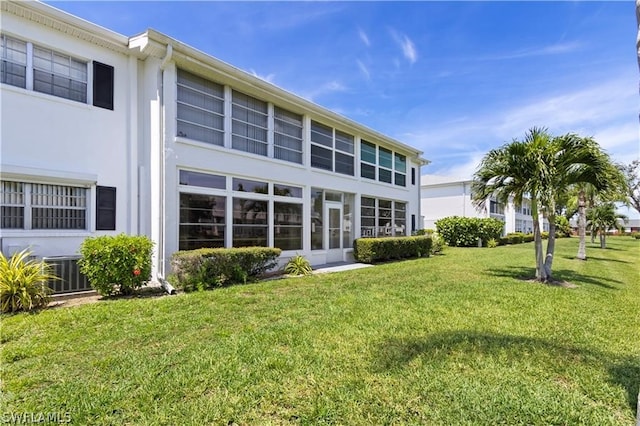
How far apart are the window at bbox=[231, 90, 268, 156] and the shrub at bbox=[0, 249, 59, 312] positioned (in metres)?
6.14

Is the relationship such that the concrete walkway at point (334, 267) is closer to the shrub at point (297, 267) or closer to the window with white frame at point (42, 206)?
the shrub at point (297, 267)

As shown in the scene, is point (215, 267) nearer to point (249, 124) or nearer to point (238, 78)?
point (249, 124)

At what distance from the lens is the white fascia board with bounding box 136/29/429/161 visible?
28.1 feet

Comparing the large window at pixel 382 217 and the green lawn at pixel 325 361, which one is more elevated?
the large window at pixel 382 217

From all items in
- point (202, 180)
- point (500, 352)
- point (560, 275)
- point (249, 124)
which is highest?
point (249, 124)

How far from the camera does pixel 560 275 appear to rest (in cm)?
1124

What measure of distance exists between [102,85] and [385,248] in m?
11.9

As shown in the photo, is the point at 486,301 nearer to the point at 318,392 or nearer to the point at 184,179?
the point at 318,392

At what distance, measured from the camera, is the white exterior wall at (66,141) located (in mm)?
7434

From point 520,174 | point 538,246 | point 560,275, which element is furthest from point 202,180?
point 560,275

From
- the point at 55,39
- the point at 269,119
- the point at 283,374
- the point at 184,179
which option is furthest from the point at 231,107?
the point at 283,374

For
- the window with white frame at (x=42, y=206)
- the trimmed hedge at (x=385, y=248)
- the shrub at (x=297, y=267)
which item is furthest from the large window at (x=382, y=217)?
the window with white frame at (x=42, y=206)

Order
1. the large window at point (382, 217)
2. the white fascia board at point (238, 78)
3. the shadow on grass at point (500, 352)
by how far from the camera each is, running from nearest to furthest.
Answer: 1. the shadow on grass at point (500, 352)
2. the white fascia board at point (238, 78)
3. the large window at point (382, 217)

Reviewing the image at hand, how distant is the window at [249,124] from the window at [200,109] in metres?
0.50
